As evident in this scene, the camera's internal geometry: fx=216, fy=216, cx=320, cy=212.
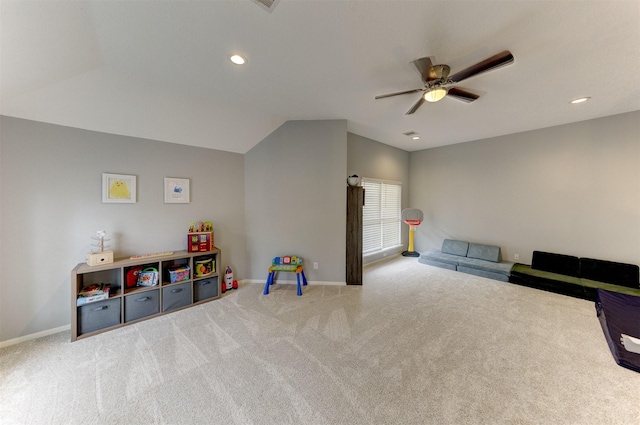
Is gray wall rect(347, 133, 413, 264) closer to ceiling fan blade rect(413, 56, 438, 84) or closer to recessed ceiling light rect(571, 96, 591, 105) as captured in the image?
ceiling fan blade rect(413, 56, 438, 84)

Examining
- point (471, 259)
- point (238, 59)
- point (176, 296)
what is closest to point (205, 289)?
point (176, 296)

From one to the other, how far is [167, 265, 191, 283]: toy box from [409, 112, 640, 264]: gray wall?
545 cm

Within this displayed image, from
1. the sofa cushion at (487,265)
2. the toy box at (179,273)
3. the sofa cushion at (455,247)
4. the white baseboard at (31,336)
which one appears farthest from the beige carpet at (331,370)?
the sofa cushion at (455,247)

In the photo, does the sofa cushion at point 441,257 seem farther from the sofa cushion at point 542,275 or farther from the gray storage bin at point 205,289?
the gray storage bin at point 205,289

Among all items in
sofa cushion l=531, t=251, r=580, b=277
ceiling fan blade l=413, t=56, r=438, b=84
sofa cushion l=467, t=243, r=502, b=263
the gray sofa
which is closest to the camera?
ceiling fan blade l=413, t=56, r=438, b=84

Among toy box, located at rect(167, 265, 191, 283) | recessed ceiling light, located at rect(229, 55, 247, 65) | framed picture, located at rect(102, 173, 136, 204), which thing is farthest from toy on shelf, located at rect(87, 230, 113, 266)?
recessed ceiling light, located at rect(229, 55, 247, 65)

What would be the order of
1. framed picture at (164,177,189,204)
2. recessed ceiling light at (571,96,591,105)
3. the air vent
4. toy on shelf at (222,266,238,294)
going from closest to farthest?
the air vent → recessed ceiling light at (571,96,591,105) → framed picture at (164,177,189,204) → toy on shelf at (222,266,238,294)

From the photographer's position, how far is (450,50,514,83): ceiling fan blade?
1.67 m

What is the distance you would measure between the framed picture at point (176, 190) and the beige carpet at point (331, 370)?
1600mm

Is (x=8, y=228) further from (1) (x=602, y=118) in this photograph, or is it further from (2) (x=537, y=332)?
(1) (x=602, y=118)

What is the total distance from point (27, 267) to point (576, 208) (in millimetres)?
7791

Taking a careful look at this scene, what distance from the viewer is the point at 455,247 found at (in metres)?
5.01

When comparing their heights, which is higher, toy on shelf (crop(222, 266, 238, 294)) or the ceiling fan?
the ceiling fan

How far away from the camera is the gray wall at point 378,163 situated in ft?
14.9
